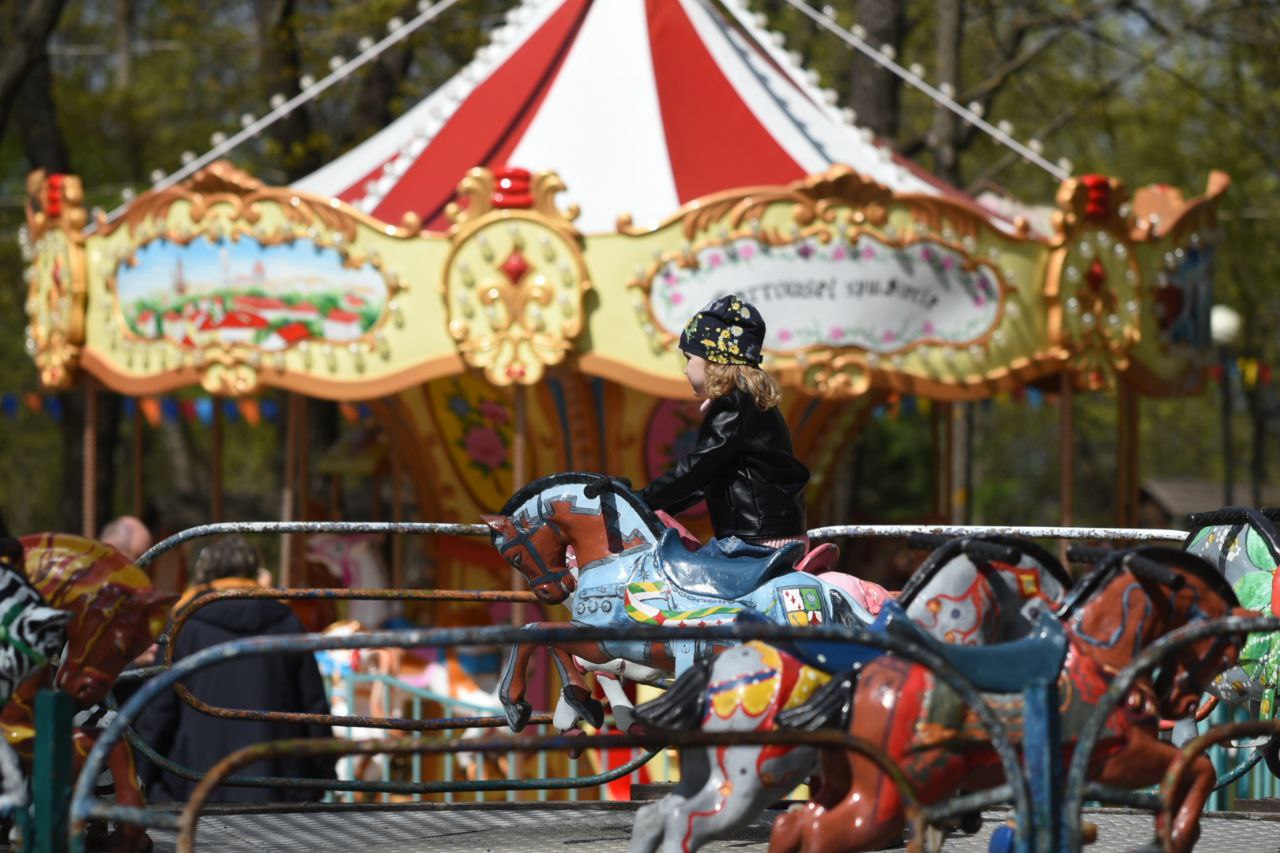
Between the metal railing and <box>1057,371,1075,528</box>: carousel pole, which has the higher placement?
<box>1057,371,1075,528</box>: carousel pole

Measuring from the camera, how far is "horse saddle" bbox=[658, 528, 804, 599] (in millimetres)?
5090

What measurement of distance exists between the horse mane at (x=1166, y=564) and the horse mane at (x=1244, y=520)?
619mm

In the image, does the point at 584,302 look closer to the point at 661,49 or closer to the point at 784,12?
the point at 661,49

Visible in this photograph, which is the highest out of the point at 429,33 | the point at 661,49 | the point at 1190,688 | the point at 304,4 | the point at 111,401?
the point at 304,4

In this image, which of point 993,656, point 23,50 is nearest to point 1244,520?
point 993,656

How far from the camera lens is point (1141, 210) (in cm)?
1177

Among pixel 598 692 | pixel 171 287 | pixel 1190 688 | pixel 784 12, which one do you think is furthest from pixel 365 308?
pixel 784 12

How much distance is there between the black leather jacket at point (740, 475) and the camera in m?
5.40

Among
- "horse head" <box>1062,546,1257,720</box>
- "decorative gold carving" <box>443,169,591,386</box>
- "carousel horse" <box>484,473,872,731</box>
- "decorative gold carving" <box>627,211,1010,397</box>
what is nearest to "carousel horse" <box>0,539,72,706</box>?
"carousel horse" <box>484,473,872,731</box>

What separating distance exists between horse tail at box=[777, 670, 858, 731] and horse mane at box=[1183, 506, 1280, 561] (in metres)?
1.47

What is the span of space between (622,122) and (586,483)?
21.6 feet

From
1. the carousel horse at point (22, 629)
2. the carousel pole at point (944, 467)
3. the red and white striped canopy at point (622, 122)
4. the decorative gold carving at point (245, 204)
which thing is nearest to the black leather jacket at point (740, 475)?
the carousel horse at point (22, 629)

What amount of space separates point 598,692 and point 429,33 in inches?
466

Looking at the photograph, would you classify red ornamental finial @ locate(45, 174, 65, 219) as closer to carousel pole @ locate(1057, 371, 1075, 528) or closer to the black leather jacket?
carousel pole @ locate(1057, 371, 1075, 528)
